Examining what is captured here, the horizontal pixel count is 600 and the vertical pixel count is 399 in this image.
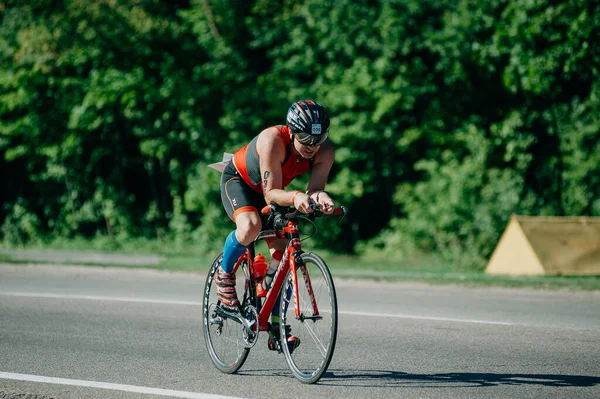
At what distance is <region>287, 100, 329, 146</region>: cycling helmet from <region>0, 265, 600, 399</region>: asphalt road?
5.75ft

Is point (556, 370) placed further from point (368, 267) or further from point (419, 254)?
point (419, 254)

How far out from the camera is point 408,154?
19.2 m

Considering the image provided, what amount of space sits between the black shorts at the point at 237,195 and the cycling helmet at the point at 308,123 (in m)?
0.70

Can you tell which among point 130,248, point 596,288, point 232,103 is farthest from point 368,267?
point 130,248

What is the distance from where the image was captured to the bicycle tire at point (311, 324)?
546 centimetres

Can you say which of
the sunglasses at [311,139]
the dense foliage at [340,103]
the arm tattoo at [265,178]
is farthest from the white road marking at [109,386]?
the dense foliage at [340,103]

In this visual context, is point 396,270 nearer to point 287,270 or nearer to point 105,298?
point 105,298

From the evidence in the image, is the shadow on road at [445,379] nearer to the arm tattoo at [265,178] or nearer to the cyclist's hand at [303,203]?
the cyclist's hand at [303,203]

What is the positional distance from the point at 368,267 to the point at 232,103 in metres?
6.24

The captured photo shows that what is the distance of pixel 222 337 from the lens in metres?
6.50

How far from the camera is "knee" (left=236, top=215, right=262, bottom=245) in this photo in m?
5.92

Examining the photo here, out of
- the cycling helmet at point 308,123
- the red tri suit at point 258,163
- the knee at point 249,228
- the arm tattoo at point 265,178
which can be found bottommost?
the knee at point 249,228

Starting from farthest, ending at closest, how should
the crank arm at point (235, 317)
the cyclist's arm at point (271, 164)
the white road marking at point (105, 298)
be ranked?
the white road marking at point (105, 298)
the crank arm at point (235, 317)
the cyclist's arm at point (271, 164)

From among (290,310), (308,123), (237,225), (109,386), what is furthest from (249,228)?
(109,386)
